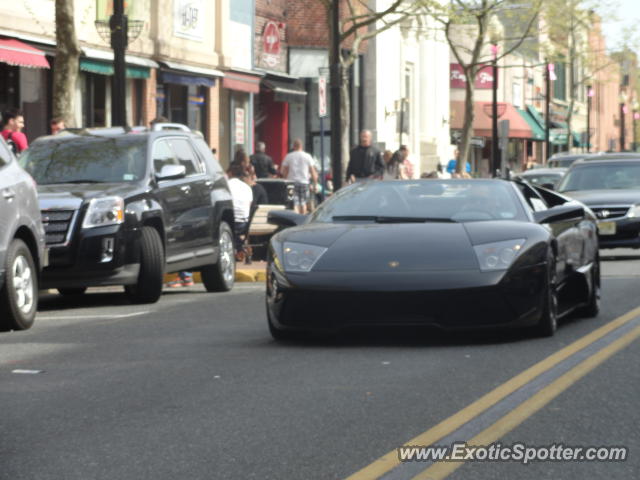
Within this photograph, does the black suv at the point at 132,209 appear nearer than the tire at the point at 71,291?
Yes

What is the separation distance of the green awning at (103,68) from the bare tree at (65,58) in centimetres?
700

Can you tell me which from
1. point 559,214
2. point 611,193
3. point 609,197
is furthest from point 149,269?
point 611,193

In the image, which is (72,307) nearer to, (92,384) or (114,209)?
(114,209)

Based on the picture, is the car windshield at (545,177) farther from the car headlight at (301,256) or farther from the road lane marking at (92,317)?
the car headlight at (301,256)

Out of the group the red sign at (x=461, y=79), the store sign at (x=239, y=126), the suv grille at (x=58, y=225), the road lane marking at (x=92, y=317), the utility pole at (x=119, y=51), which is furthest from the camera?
the red sign at (x=461, y=79)

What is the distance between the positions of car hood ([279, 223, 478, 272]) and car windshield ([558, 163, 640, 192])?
42.9 feet

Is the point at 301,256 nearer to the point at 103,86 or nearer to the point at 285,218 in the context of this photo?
the point at 285,218

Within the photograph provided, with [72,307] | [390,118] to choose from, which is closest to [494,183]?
[72,307]

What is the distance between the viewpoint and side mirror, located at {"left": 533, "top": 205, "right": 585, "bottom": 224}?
11.0 metres

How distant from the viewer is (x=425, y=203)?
11.1 meters

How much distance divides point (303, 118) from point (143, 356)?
3439 cm

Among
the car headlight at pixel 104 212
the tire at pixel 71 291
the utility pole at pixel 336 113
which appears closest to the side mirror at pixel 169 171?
the car headlight at pixel 104 212

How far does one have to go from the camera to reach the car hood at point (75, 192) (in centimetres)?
1402

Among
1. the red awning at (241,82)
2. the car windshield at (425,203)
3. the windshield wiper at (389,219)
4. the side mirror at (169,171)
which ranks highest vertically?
the red awning at (241,82)
